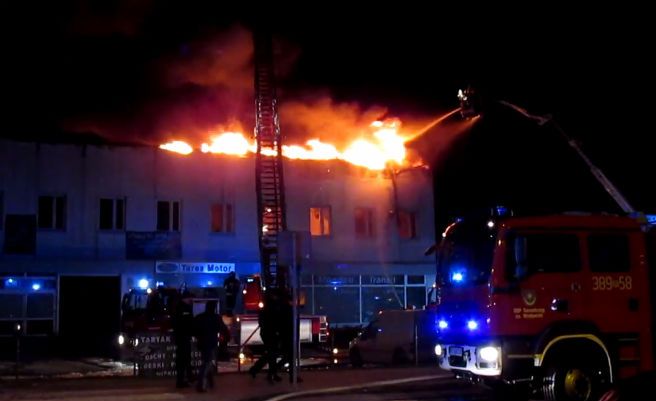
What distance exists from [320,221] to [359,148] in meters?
3.55

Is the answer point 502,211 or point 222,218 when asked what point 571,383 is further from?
point 222,218

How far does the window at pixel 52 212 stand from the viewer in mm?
29609

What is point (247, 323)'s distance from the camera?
21922 millimetres

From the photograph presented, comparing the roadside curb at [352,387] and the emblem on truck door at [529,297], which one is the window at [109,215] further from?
the emblem on truck door at [529,297]

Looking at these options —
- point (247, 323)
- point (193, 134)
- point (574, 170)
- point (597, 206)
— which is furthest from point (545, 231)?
point (597, 206)

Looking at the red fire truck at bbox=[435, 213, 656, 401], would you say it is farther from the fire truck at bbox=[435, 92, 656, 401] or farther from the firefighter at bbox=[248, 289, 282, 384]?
the firefighter at bbox=[248, 289, 282, 384]

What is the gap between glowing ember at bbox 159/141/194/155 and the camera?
1235 inches

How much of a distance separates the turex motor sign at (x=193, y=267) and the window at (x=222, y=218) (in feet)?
4.55

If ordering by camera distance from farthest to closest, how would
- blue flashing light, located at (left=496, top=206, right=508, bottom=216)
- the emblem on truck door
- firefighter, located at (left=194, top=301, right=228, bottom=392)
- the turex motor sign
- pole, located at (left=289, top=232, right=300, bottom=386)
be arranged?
the turex motor sign
pole, located at (left=289, top=232, right=300, bottom=386)
firefighter, located at (left=194, top=301, right=228, bottom=392)
blue flashing light, located at (left=496, top=206, right=508, bottom=216)
the emblem on truck door

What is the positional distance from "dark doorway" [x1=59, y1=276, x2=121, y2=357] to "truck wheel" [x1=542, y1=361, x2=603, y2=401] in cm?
2169

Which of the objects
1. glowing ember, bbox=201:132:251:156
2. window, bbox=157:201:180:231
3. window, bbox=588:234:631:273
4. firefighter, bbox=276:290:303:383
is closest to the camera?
window, bbox=588:234:631:273

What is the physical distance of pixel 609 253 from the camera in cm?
1188

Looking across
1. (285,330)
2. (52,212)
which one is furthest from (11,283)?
(285,330)

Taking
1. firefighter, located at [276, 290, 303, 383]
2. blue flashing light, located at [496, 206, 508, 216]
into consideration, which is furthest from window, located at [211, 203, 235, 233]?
blue flashing light, located at [496, 206, 508, 216]
